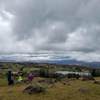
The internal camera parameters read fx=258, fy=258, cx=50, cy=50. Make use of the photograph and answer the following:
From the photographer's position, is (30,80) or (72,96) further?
(30,80)

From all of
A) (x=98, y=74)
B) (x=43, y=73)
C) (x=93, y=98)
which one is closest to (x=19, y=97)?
(x=93, y=98)

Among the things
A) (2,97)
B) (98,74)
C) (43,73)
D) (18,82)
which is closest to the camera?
(2,97)

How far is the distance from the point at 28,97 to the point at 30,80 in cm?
1938

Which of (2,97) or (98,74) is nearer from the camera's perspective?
(2,97)

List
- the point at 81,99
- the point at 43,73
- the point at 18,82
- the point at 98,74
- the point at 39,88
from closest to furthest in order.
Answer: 1. the point at 81,99
2. the point at 39,88
3. the point at 18,82
4. the point at 43,73
5. the point at 98,74

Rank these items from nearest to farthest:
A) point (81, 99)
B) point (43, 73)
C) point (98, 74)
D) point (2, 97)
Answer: point (81, 99)
point (2, 97)
point (43, 73)
point (98, 74)

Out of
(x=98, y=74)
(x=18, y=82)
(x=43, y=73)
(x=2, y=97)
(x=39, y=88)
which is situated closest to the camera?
(x=2, y=97)

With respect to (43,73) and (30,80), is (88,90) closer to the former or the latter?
(30,80)

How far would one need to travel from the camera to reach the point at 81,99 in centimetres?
3322

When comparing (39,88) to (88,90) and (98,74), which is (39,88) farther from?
(98,74)

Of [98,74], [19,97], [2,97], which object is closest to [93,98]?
[19,97]

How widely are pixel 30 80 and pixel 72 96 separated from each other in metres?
20.6

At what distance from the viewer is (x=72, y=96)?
115 ft

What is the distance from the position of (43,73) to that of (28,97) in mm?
62330
